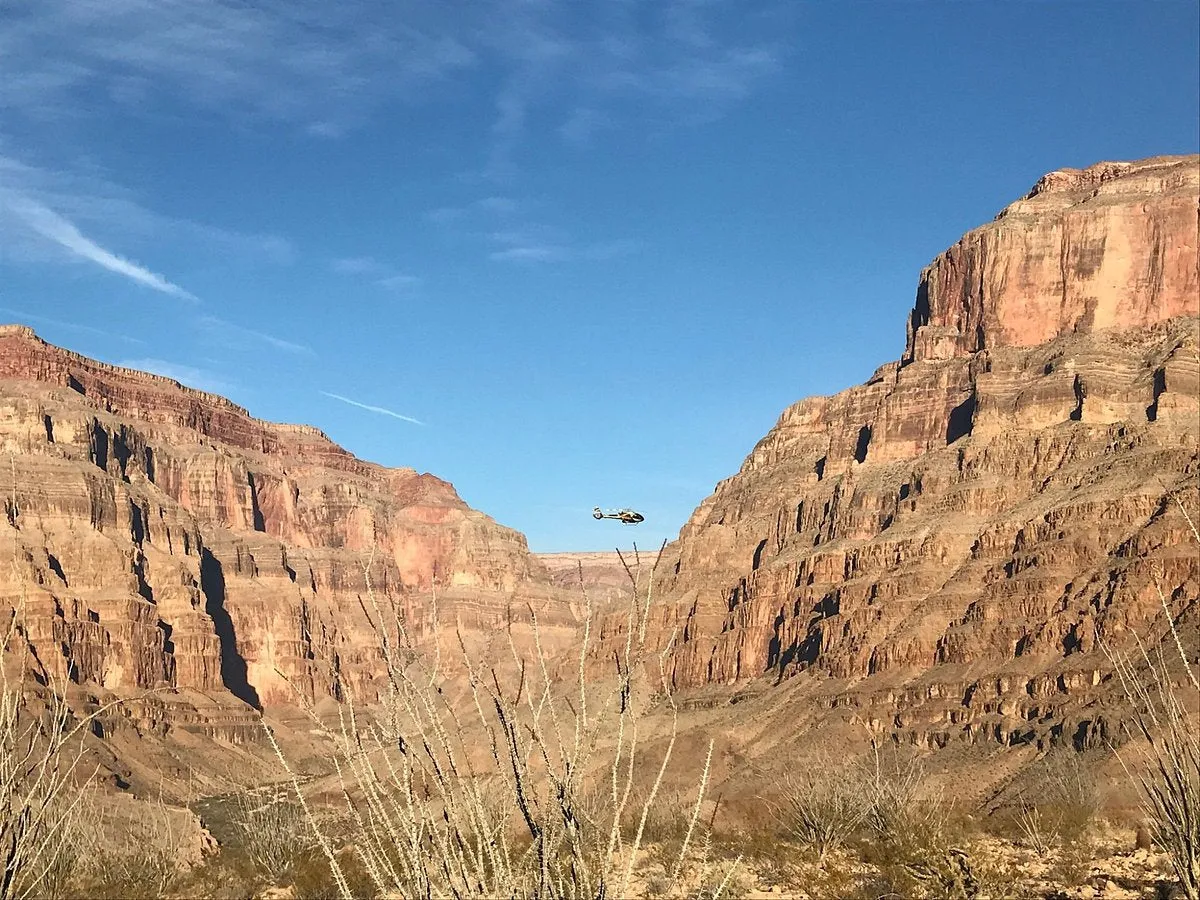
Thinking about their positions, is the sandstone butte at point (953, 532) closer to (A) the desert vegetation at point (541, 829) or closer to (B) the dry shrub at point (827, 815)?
(B) the dry shrub at point (827, 815)

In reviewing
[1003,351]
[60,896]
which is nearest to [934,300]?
[1003,351]

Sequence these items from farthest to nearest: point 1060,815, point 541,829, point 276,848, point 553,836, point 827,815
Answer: point 1060,815 → point 827,815 → point 276,848 → point 553,836 → point 541,829

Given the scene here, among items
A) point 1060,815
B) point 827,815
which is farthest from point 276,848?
point 1060,815

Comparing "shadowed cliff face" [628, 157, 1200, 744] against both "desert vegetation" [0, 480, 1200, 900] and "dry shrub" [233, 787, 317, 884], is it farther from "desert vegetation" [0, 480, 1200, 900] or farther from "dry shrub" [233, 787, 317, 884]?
"dry shrub" [233, 787, 317, 884]

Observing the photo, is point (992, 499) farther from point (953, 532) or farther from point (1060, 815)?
point (1060, 815)

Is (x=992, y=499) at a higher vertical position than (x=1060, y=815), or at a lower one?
higher

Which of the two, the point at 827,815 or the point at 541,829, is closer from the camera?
the point at 541,829

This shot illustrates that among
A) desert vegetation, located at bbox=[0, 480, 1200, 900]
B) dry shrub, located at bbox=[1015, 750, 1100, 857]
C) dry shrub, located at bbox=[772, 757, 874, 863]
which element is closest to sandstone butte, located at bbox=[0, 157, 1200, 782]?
dry shrub, located at bbox=[1015, 750, 1100, 857]

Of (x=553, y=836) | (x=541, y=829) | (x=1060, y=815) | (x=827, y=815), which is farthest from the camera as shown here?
(x=1060, y=815)

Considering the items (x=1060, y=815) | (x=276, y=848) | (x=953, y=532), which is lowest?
(x=276, y=848)
